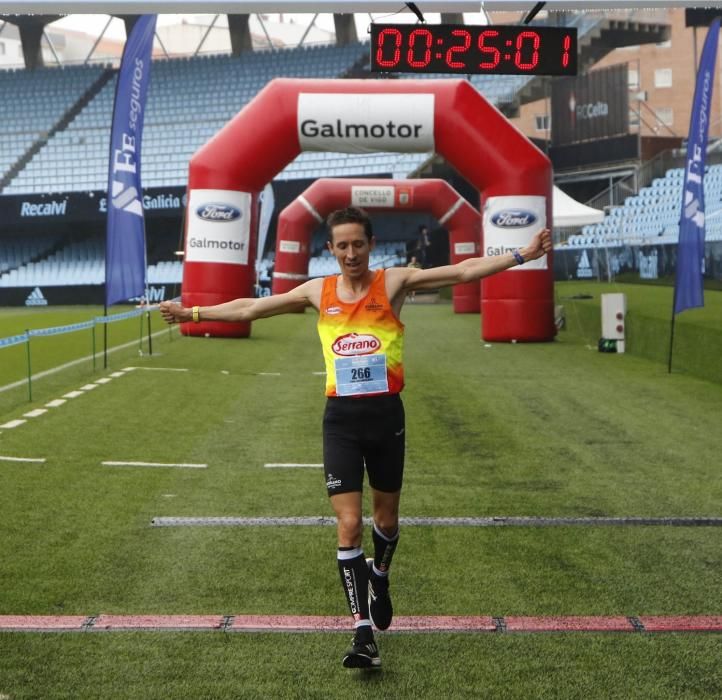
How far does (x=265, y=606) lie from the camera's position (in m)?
5.51

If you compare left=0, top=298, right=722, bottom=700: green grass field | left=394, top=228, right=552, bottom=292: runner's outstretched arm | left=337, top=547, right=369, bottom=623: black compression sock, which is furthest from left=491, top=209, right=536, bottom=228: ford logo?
left=337, top=547, right=369, bottom=623: black compression sock

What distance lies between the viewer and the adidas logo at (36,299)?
156 feet

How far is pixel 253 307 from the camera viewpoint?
5.45 m

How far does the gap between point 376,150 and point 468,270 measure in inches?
660

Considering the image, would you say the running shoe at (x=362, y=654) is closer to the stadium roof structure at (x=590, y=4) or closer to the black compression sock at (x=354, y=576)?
the black compression sock at (x=354, y=576)

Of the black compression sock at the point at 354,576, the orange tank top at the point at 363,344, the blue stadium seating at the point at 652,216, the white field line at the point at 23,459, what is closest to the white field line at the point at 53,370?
the white field line at the point at 23,459

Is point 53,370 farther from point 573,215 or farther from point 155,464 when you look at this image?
point 573,215

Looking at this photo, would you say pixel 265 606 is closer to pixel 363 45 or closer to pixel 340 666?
pixel 340 666

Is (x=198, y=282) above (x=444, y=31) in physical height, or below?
below

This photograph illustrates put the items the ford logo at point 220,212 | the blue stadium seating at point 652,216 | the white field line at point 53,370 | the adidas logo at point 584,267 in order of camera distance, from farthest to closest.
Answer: the adidas logo at point 584,267 < the blue stadium seating at point 652,216 < the ford logo at point 220,212 < the white field line at point 53,370

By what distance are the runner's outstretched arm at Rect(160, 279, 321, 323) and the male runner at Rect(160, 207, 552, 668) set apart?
0.17 ft

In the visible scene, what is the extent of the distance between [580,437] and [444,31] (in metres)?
4.24

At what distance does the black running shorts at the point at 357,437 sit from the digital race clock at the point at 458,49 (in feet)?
13.2

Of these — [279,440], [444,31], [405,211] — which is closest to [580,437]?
[279,440]
